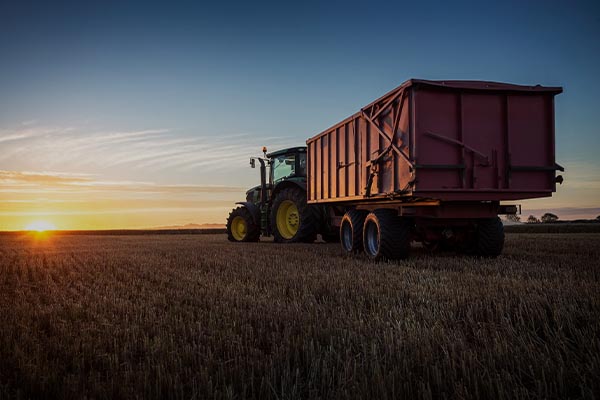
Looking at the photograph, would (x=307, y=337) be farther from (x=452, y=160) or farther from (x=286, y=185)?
(x=286, y=185)

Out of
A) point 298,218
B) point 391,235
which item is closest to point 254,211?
point 298,218

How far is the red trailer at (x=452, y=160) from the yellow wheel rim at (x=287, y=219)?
4.80m

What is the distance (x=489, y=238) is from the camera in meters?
9.30

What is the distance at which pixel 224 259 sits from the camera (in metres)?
9.40

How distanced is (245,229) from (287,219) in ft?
6.97

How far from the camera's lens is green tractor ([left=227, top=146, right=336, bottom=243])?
1349cm

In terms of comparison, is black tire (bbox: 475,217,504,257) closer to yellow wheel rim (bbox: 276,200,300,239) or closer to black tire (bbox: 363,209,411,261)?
black tire (bbox: 363,209,411,261)

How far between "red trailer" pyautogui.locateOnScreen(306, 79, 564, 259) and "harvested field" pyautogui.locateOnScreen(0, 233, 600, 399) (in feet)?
7.35

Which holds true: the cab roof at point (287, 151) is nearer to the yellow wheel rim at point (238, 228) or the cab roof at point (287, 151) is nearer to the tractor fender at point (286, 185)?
the tractor fender at point (286, 185)

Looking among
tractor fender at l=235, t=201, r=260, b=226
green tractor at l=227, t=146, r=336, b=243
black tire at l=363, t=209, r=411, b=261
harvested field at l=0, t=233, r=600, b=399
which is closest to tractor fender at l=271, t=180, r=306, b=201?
green tractor at l=227, t=146, r=336, b=243

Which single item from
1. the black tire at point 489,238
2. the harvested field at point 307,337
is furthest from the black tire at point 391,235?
the harvested field at point 307,337

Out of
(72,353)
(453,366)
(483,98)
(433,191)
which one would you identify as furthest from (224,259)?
(453,366)

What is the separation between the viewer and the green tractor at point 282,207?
13.5 meters

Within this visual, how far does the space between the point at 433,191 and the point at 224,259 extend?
13.4 ft
